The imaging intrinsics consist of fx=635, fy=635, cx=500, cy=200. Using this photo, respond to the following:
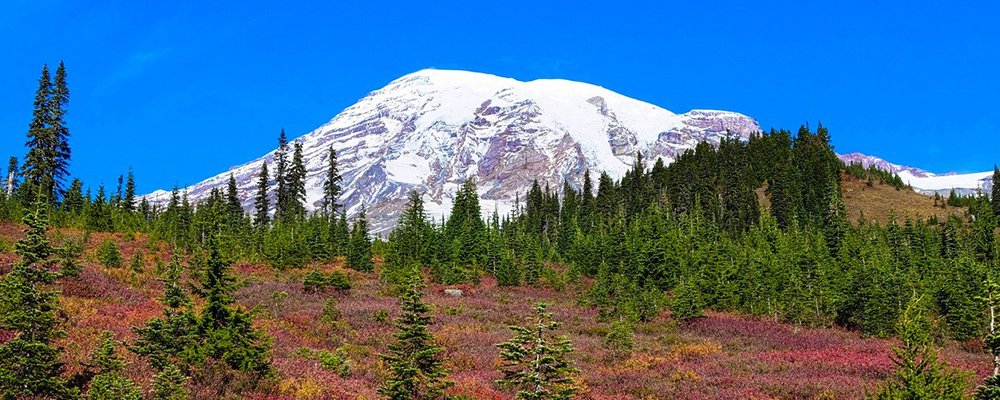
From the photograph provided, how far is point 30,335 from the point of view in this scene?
12.8 m

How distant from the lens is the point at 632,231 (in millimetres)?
75938

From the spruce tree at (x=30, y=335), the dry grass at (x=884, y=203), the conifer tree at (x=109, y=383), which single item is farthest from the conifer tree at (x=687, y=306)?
the dry grass at (x=884, y=203)

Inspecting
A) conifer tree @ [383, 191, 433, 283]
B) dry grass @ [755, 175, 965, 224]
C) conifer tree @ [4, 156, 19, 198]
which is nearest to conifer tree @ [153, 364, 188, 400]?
conifer tree @ [383, 191, 433, 283]

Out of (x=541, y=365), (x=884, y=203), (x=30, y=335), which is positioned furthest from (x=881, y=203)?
(x=30, y=335)

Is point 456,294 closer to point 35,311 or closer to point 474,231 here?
point 474,231

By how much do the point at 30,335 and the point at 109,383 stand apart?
188 centimetres

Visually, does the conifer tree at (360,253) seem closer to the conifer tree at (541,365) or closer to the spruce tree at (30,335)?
the spruce tree at (30,335)

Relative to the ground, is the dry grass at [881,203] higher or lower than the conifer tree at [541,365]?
higher

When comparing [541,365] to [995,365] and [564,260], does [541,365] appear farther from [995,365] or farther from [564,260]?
[564,260]

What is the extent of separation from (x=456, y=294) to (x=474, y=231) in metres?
21.7

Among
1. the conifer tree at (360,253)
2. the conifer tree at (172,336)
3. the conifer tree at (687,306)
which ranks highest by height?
the conifer tree at (360,253)

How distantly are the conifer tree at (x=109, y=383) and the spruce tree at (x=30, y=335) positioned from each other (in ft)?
2.30

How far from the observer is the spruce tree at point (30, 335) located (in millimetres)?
12406

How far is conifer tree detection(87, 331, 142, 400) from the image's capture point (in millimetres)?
12375
